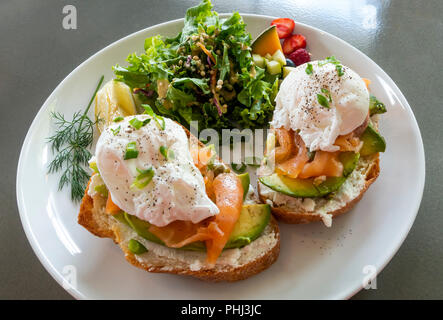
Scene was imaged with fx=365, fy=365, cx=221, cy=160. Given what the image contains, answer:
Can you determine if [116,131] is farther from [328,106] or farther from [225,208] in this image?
[328,106]

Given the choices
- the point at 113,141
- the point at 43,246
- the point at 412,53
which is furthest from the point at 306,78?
the point at 43,246

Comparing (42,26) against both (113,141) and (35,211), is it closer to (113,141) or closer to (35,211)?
(35,211)

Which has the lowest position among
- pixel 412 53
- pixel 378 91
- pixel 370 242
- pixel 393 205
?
pixel 370 242

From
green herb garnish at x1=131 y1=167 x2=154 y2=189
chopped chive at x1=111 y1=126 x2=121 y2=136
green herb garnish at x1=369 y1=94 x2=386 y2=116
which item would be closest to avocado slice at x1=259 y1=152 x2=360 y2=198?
green herb garnish at x1=369 y1=94 x2=386 y2=116

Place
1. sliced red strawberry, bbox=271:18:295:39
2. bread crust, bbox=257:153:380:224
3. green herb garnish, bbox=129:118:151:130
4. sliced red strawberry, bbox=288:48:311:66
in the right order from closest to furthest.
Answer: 1. green herb garnish, bbox=129:118:151:130
2. bread crust, bbox=257:153:380:224
3. sliced red strawberry, bbox=288:48:311:66
4. sliced red strawberry, bbox=271:18:295:39

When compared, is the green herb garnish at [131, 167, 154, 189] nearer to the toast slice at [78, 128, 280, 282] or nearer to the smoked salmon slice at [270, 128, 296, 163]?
the toast slice at [78, 128, 280, 282]
